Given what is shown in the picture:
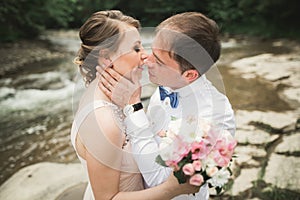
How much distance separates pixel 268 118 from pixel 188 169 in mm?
3135

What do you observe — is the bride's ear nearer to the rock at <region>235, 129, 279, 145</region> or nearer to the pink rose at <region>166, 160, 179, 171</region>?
the pink rose at <region>166, 160, 179, 171</region>

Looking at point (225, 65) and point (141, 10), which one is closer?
point (225, 65)

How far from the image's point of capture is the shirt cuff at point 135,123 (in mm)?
1475

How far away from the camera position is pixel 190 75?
1656mm

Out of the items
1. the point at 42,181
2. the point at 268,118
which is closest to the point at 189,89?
the point at 42,181

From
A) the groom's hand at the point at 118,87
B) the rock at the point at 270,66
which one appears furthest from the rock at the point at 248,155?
the rock at the point at 270,66

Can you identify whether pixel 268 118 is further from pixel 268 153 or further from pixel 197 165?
pixel 197 165

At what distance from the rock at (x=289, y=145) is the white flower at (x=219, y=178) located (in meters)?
2.25

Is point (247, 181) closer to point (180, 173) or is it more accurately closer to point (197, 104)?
point (197, 104)

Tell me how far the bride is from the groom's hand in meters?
0.02

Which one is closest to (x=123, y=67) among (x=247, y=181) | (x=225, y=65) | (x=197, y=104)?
(x=197, y=104)

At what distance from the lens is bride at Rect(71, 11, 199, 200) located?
57.9 inches

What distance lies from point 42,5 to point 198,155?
11.4m

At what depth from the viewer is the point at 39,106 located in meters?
6.01
